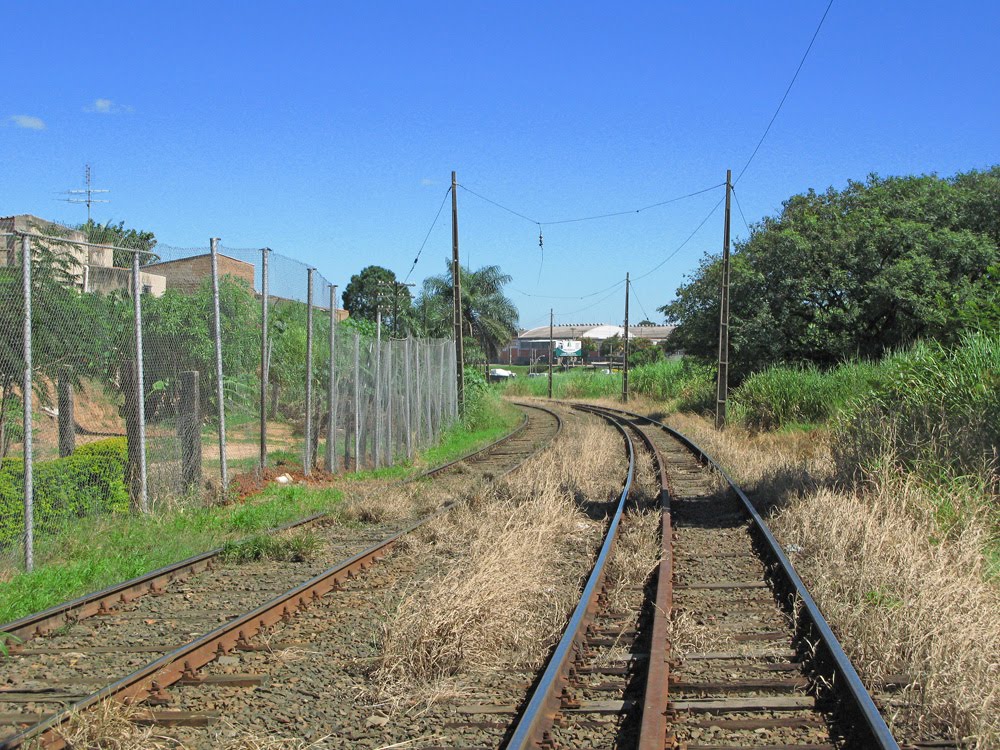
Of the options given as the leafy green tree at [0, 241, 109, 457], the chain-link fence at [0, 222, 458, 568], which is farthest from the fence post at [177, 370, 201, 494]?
the leafy green tree at [0, 241, 109, 457]

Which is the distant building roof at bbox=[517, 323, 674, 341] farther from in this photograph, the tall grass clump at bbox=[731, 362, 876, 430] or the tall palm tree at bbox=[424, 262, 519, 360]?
the tall grass clump at bbox=[731, 362, 876, 430]

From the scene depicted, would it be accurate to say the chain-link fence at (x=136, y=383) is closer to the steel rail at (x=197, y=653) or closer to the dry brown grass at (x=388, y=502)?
the dry brown grass at (x=388, y=502)

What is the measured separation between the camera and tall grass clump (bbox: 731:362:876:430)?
2403 cm

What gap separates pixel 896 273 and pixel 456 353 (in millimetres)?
13723

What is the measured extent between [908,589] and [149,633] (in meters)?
5.45

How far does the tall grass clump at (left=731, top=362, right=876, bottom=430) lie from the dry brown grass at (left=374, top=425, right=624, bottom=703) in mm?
13619

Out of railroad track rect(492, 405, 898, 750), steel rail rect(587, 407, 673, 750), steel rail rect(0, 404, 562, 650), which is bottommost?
railroad track rect(492, 405, 898, 750)

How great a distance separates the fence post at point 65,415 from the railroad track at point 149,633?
2.18 m

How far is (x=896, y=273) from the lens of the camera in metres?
29.2

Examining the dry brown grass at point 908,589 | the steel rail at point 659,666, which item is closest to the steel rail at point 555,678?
the steel rail at point 659,666

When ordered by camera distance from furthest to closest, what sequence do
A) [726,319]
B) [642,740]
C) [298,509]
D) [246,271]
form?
[726,319]
[246,271]
[298,509]
[642,740]

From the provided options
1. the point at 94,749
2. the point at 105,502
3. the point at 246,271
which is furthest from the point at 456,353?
the point at 94,749

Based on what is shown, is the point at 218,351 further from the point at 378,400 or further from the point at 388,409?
Result: the point at 388,409

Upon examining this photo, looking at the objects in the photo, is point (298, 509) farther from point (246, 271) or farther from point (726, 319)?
point (726, 319)
